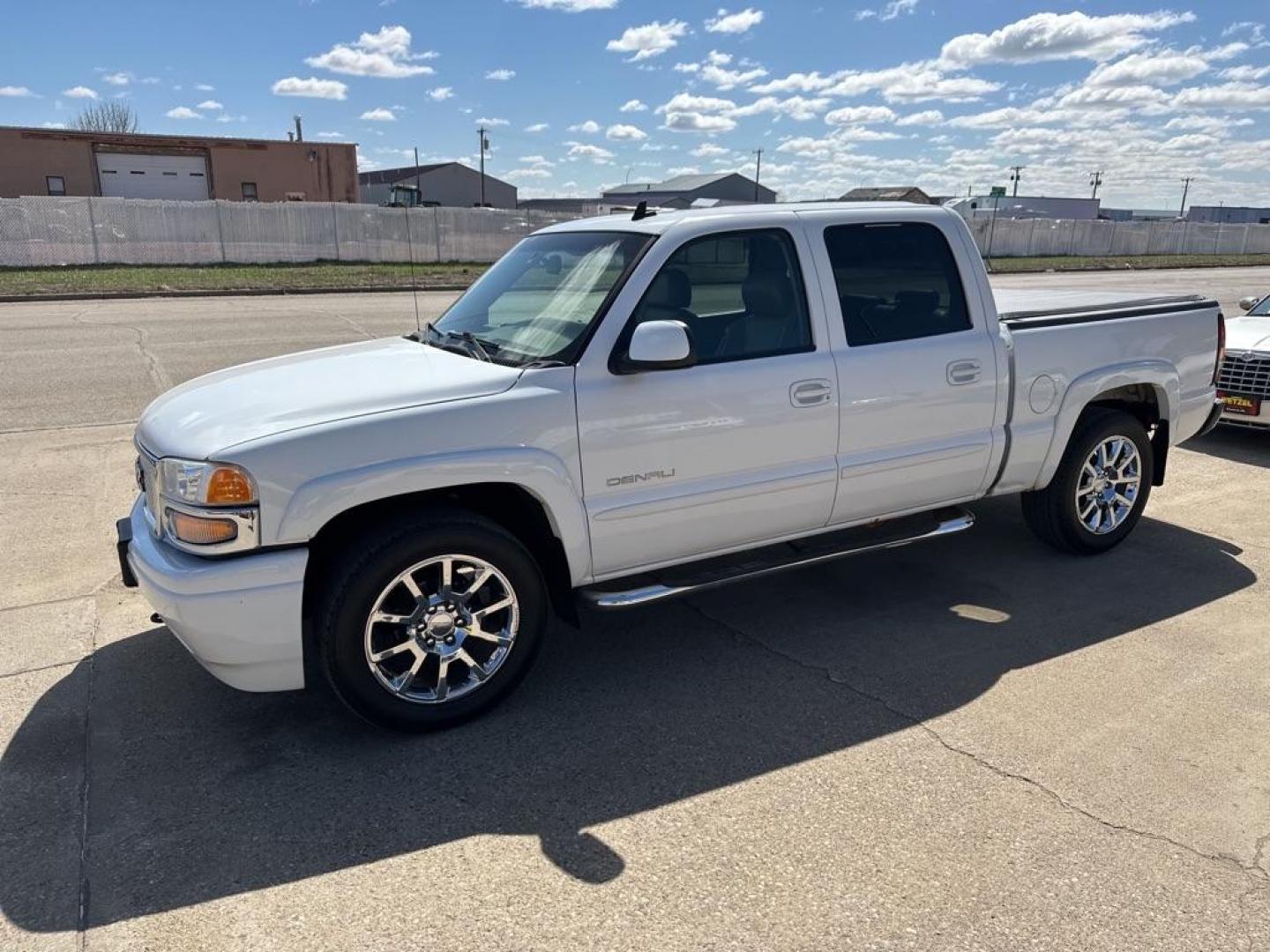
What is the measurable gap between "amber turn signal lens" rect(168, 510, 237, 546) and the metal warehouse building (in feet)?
156

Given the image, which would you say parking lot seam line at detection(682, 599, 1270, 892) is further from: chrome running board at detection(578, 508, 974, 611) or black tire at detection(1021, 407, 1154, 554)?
black tire at detection(1021, 407, 1154, 554)

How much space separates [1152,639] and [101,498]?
632 centimetres

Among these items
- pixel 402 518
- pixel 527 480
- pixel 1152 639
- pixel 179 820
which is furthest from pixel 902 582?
pixel 179 820

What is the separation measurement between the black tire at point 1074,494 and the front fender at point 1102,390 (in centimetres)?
8

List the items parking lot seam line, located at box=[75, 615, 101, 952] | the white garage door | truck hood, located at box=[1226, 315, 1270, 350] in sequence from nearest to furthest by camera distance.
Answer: parking lot seam line, located at box=[75, 615, 101, 952] < truck hood, located at box=[1226, 315, 1270, 350] < the white garage door

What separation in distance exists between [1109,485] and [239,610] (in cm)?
464

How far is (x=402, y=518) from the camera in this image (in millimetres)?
3418

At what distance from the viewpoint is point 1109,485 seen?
5359 mm

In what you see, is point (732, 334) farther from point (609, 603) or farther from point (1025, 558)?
point (1025, 558)

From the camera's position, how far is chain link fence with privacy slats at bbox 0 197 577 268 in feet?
84.6

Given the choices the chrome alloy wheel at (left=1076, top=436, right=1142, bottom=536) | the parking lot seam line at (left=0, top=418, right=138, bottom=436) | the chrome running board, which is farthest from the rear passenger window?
the parking lot seam line at (left=0, top=418, right=138, bottom=436)

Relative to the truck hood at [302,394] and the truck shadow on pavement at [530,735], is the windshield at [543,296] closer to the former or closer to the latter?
the truck hood at [302,394]

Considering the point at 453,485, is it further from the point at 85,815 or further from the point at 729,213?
the point at 729,213

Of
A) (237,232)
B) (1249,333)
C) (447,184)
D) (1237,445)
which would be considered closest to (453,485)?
(1237,445)
